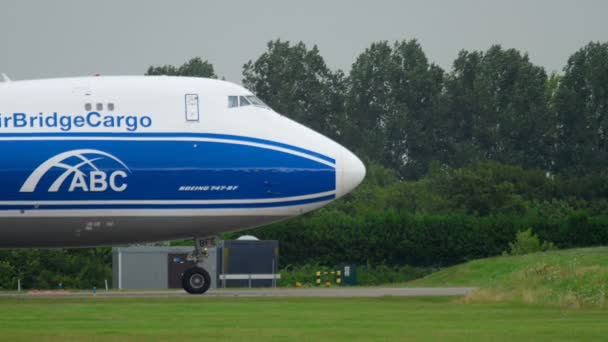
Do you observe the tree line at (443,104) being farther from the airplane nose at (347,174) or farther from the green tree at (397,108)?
the airplane nose at (347,174)

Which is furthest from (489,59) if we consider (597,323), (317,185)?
(597,323)

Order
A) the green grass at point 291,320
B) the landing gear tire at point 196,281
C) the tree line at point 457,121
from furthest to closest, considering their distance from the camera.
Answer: the tree line at point 457,121 → the landing gear tire at point 196,281 → the green grass at point 291,320

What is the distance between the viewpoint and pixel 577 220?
79750 millimetres

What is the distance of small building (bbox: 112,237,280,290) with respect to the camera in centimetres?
6631

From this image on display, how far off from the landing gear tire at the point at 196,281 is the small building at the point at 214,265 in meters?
19.5

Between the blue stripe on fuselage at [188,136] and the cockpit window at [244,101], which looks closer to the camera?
the blue stripe on fuselage at [188,136]

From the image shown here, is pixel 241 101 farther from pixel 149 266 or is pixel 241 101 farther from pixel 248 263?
pixel 149 266

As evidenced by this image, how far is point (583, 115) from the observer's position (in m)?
159

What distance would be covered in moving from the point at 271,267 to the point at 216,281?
2586 millimetres

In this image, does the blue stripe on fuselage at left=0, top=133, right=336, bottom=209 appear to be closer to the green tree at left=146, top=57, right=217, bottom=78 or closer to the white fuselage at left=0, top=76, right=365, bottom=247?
the white fuselage at left=0, top=76, right=365, bottom=247

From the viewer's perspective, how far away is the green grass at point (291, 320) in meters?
28.8

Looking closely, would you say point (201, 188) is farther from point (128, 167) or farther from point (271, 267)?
point (271, 267)

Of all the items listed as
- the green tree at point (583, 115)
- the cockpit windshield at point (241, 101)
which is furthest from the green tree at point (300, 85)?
the cockpit windshield at point (241, 101)

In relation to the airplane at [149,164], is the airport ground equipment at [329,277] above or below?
below
